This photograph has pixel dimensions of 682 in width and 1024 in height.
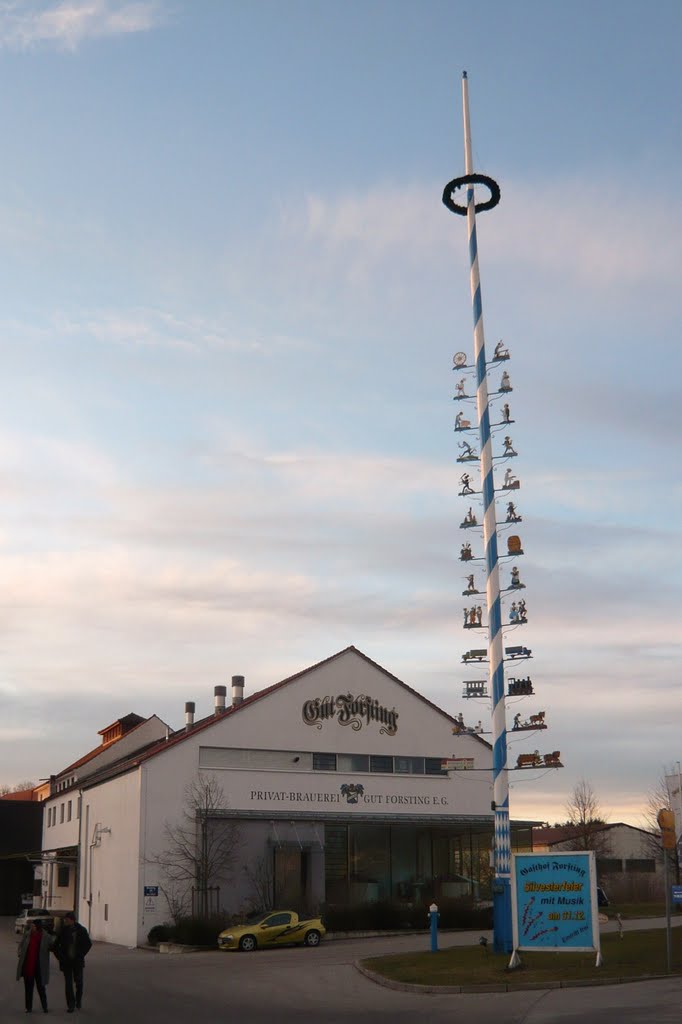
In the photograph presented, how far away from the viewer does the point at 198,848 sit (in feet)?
146

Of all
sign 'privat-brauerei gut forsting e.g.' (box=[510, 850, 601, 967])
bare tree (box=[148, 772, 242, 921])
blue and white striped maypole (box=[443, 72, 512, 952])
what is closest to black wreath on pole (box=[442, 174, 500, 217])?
blue and white striped maypole (box=[443, 72, 512, 952])

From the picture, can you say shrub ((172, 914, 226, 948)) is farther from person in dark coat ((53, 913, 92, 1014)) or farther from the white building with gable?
person in dark coat ((53, 913, 92, 1014))

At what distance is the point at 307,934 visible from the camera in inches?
1502

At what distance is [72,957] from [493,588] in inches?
583

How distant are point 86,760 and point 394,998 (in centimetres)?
5432

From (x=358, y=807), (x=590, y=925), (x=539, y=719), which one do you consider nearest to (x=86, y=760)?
(x=358, y=807)

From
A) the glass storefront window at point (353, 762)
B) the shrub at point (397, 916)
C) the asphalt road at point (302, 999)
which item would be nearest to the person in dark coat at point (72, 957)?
the asphalt road at point (302, 999)

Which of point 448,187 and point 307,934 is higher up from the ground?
point 448,187

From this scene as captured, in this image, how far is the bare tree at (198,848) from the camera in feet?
144

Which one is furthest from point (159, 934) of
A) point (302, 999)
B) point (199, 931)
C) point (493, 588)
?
point (302, 999)

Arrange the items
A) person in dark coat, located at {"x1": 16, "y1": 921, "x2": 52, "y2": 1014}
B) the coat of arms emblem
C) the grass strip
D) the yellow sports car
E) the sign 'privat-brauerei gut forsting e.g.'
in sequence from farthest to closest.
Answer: the coat of arms emblem, the yellow sports car, the sign 'privat-brauerei gut forsting e.g.', the grass strip, person in dark coat, located at {"x1": 16, "y1": 921, "x2": 52, "y2": 1014}

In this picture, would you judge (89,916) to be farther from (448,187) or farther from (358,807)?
(448,187)

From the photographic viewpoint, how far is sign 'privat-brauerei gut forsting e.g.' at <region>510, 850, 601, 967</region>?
2341 centimetres

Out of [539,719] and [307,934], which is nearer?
[539,719]
